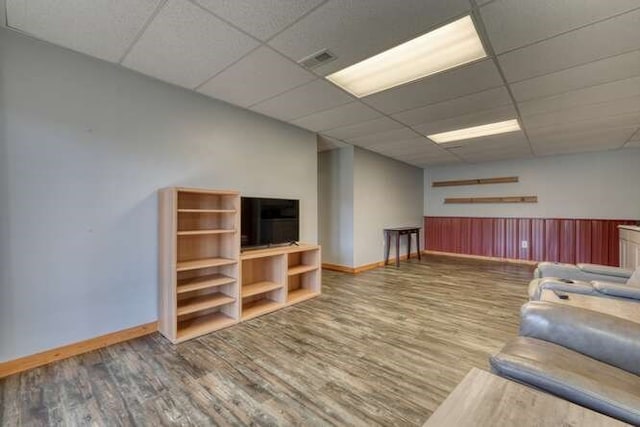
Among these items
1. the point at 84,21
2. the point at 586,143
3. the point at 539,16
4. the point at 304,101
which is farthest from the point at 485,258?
the point at 84,21

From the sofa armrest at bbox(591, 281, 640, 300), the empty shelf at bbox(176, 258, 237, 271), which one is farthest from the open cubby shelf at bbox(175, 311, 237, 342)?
the sofa armrest at bbox(591, 281, 640, 300)

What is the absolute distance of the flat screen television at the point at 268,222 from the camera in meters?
3.24

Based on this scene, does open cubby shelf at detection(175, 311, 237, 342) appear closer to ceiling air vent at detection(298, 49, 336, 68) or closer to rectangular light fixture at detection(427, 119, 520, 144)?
ceiling air vent at detection(298, 49, 336, 68)

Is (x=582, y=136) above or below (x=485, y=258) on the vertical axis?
above

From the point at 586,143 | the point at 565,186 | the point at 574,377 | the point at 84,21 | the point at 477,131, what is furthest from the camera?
the point at 565,186

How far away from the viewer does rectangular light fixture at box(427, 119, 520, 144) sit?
3.97 meters

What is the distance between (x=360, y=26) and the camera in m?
1.90

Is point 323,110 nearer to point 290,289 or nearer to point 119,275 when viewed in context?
point 290,289

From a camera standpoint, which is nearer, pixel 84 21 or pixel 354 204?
pixel 84 21

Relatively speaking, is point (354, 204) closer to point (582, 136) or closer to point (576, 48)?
point (576, 48)

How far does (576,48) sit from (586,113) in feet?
6.14

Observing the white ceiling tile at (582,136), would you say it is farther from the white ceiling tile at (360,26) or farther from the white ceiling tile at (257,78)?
the white ceiling tile at (257,78)

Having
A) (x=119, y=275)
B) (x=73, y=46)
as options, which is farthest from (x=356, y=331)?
(x=73, y=46)

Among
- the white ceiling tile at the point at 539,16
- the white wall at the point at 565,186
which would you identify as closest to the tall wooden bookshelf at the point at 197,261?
the white ceiling tile at the point at 539,16
